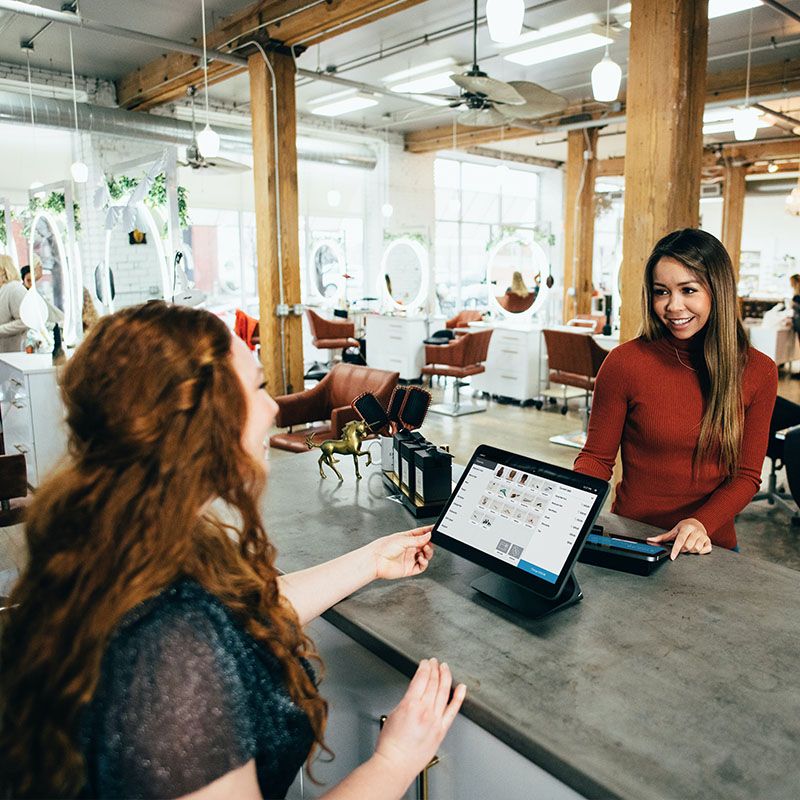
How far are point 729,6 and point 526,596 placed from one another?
6504 mm

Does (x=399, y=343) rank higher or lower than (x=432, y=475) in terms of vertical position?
lower

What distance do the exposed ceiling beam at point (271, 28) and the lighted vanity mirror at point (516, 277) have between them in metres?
4.21

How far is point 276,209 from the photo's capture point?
6.54 m

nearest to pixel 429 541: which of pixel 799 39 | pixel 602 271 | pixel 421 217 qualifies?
pixel 799 39

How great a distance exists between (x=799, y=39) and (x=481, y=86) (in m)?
4.48

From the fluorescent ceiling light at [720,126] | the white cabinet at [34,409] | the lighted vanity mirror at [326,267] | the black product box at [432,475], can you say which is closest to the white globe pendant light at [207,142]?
the white cabinet at [34,409]

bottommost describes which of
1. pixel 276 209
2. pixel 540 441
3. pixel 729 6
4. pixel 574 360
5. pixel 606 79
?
pixel 540 441

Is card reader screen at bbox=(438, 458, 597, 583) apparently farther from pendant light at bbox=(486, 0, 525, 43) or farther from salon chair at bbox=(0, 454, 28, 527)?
pendant light at bbox=(486, 0, 525, 43)

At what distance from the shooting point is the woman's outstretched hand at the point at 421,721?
41.9 inches

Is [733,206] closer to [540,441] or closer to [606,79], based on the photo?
[540,441]

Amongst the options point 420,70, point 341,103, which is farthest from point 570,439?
point 341,103

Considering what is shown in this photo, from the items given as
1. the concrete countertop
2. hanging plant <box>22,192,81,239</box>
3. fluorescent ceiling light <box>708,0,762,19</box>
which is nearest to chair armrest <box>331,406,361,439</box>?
the concrete countertop

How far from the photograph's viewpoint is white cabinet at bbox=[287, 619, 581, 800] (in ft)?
3.85

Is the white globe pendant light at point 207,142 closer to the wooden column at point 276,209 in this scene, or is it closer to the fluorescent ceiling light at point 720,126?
the wooden column at point 276,209
